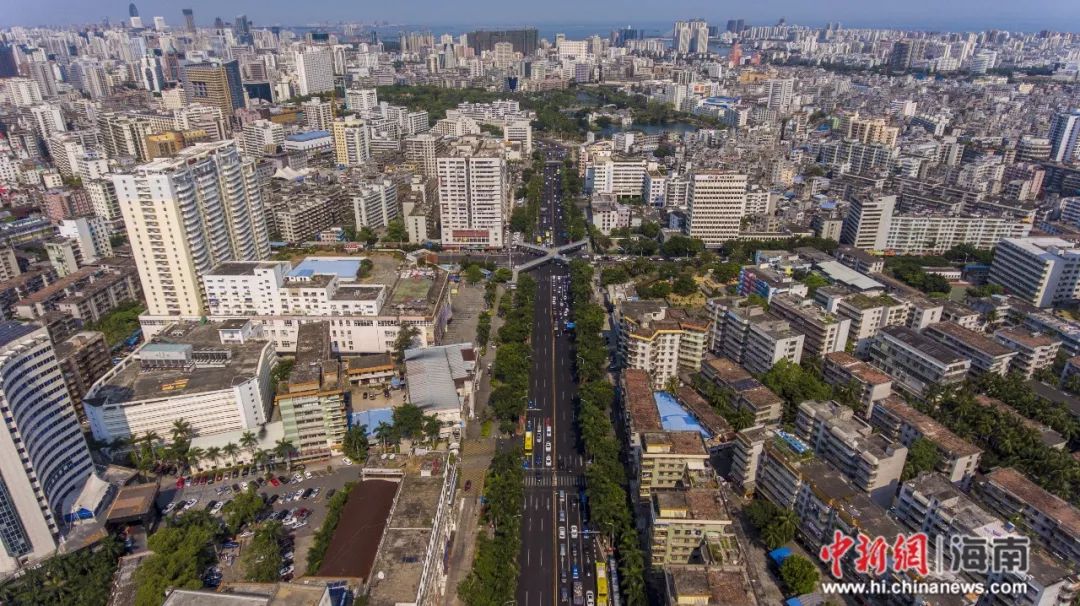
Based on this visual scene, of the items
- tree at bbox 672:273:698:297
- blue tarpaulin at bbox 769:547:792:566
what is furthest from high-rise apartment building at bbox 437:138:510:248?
blue tarpaulin at bbox 769:547:792:566

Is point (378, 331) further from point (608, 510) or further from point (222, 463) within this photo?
point (608, 510)

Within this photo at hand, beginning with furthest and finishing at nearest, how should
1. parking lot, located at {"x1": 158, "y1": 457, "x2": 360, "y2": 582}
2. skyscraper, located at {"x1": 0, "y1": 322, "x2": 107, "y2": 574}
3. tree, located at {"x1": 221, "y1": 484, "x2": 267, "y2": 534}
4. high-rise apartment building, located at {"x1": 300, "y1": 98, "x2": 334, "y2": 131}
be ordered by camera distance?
high-rise apartment building, located at {"x1": 300, "y1": 98, "x2": 334, "y2": 131}
parking lot, located at {"x1": 158, "y1": 457, "x2": 360, "y2": 582}
tree, located at {"x1": 221, "y1": 484, "x2": 267, "y2": 534}
skyscraper, located at {"x1": 0, "y1": 322, "x2": 107, "y2": 574}

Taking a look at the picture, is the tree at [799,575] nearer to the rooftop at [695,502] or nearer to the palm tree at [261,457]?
the rooftop at [695,502]

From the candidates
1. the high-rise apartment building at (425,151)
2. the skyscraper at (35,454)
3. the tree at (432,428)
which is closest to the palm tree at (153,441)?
the skyscraper at (35,454)

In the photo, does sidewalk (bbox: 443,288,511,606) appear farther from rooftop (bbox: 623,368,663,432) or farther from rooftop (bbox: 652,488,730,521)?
rooftop (bbox: 652,488,730,521)

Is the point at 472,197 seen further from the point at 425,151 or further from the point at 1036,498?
the point at 1036,498

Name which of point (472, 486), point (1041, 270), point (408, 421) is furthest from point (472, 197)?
point (1041, 270)

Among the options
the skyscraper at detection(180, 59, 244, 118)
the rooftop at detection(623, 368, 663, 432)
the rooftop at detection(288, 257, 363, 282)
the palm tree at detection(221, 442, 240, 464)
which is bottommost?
the palm tree at detection(221, 442, 240, 464)
